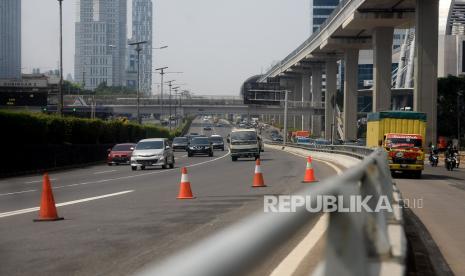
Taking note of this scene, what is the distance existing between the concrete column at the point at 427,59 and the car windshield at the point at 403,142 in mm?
24091

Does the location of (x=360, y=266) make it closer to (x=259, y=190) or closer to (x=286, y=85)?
(x=259, y=190)

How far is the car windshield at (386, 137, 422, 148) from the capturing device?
31156 millimetres

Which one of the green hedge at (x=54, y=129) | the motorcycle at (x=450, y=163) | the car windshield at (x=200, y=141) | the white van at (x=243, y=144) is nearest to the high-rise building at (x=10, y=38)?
the green hedge at (x=54, y=129)

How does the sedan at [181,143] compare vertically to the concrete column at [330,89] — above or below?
below

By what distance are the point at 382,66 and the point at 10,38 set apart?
223 ft

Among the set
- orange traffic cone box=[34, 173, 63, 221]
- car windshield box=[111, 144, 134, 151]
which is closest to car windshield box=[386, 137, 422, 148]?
orange traffic cone box=[34, 173, 63, 221]

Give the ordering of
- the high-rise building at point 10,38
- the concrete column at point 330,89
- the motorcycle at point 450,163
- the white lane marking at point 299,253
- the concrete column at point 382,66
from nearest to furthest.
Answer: the white lane marking at point 299,253 → the motorcycle at point 450,163 → the concrete column at point 382,66 → the concrete column at point 330,89 → the high-rise building at point 10,38

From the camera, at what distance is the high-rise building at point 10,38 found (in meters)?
108

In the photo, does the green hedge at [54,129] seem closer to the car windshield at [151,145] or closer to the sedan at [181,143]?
the car windshield at [151,145]

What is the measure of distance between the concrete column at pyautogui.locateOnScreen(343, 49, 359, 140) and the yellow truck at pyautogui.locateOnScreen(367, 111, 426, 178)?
46.8 m

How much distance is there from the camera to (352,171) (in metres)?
5.38

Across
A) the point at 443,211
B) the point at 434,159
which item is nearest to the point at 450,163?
the point at 434,159

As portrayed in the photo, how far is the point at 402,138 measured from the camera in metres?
31.5

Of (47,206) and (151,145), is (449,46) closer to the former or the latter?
(151,145)
